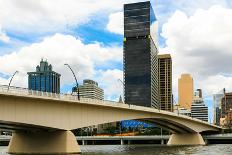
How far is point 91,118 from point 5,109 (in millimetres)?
16786

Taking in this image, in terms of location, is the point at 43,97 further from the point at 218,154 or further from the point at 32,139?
the point at 218,154

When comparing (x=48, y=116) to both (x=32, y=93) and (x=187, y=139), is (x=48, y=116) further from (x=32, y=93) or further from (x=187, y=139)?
(x=187, y=139)

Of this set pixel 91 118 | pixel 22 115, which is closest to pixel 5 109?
pixel 22 115

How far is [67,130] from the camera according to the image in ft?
181

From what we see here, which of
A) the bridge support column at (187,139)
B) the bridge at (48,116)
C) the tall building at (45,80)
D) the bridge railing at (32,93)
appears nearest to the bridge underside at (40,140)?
the bridge at (48,116)

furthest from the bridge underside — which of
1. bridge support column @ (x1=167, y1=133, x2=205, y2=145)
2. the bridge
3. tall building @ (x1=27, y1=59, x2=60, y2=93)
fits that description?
bridge support column @ (x1=167, y1=133, x2=205, y2=145)

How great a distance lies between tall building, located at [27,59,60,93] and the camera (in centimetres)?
10362

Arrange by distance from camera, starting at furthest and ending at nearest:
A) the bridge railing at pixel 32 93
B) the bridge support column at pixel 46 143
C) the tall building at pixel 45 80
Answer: the tall building at pixel 45 80, the bridge support column at pixel 46 143, the bridge railing at pixel 32 93

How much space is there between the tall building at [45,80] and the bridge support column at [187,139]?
31176 mm

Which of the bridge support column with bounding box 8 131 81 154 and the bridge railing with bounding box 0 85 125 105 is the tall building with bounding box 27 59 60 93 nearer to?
the bridge support column with bounding box 8 131 81 154

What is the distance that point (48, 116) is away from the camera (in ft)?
170

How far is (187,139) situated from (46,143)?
189 feet

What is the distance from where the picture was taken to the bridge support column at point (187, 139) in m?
105

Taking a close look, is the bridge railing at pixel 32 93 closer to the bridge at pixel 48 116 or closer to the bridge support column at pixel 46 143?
the bridge at pixel 48 116
